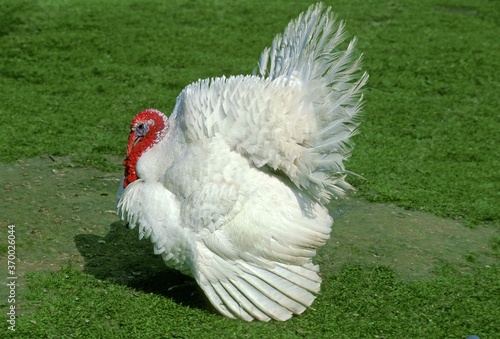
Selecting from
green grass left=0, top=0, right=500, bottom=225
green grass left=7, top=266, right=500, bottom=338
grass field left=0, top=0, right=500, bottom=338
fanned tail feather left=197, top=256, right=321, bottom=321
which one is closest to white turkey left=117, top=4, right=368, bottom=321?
fanned tail feather left=197, top=256, right=321, bottom=321

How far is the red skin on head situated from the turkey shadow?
2.04 feet

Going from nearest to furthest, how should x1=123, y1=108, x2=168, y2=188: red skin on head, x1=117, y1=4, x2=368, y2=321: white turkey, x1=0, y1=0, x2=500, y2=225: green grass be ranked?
x1=117, y1=4, x2=368, y2=321: white turkey
x1=123, y1=108, x2=168, y2=188: red skin on head
x1=0, y1=0, x2=500, y2=225: green grass

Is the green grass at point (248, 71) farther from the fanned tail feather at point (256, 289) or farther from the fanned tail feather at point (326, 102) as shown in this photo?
the fanned tail feather at point (256, 289)

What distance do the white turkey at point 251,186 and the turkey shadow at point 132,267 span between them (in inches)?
14.0

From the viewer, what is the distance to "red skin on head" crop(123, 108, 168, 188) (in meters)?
5.12

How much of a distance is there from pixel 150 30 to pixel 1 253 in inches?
202

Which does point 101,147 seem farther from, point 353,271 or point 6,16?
point 6,16

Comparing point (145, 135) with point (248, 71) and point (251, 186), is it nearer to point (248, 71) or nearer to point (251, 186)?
point (251, 186)

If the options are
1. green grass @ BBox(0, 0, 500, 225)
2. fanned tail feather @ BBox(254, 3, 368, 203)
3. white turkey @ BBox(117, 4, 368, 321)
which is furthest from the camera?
green grass @ BBox(0, 0, 500, 225)

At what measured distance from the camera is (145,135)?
516 cm

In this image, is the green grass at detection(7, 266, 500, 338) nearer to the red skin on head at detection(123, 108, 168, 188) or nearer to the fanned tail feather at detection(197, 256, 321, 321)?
the fanned tail feather at detection(197, 256, 321, 321)

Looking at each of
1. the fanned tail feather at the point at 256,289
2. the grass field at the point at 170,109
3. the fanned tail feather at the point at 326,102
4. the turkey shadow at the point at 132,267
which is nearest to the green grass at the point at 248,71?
the grass field at the point at 170,109

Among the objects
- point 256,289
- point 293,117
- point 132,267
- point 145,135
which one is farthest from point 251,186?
point 132,267

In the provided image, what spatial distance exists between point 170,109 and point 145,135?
299cm
